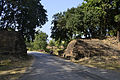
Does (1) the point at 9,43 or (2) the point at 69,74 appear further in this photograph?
(1) the point at 9,43

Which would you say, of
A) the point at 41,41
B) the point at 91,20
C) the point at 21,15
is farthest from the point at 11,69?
the point at 41,41

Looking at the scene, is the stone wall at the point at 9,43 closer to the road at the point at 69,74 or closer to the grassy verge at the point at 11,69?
the grassy verge at the point at 11,69

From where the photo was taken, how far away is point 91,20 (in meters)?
28.8

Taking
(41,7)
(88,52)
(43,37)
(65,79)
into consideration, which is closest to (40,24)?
(41,7)

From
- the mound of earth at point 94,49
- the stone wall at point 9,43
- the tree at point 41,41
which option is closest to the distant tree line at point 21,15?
the stone wall at point 9,43

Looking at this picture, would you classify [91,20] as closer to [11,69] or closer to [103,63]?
[103,63]

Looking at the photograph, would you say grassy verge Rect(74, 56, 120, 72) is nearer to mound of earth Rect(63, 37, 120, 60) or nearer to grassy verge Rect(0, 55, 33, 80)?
mound of earth Rect(63, 37, 120, 60)

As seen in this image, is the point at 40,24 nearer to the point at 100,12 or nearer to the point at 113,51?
the point at 100,12

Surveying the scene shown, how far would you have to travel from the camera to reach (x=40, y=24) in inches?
1211

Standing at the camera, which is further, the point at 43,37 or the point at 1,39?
the point at 43,37

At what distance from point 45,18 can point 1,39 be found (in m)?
15.1

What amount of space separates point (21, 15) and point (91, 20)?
17.2 meters


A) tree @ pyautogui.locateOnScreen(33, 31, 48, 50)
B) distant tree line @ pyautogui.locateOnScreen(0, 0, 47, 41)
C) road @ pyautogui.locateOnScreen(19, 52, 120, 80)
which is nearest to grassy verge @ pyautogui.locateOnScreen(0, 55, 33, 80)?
road @ pyautogui.locateOnScreen(19, 52, 120, 80)

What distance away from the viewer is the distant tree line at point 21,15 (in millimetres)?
25547
